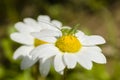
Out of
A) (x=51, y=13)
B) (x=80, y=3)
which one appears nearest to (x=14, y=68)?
(x=51, y=13)

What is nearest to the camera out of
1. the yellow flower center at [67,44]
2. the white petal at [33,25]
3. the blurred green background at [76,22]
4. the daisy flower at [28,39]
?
the yellow flower center at [67,44]

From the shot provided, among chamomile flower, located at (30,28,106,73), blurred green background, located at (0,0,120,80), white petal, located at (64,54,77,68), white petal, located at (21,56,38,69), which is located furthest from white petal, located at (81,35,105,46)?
Result: blurred green background, located at (0,0,120,80)

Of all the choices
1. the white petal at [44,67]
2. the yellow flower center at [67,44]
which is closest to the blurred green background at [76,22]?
the white petal at [44,67]

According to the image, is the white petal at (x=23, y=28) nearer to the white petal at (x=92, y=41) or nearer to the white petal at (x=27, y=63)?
the white petal at (x=27, y=63)

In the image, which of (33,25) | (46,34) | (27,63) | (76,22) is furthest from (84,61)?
(76,22)

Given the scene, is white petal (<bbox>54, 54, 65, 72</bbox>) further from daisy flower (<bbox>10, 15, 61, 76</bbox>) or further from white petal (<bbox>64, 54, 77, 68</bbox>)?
daisy flower (<bbox>10, 15, 61, 76</bbox>)

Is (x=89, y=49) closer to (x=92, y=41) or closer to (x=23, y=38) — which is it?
(x=92, y=41)

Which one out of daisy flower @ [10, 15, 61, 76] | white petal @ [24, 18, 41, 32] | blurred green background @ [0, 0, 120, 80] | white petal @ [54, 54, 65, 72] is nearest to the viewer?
white petal @ [54, 54, 65, 72]
